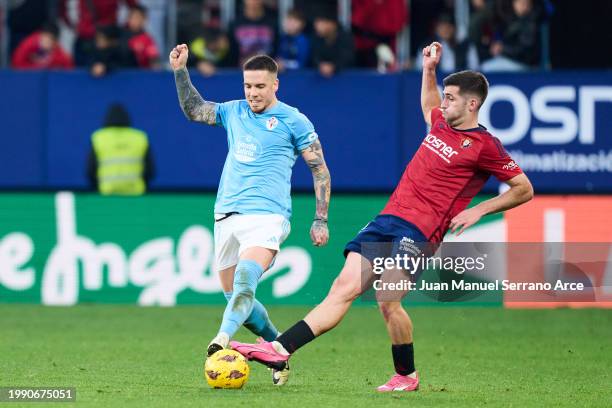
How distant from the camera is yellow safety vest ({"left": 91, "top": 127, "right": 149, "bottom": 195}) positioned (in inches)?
657

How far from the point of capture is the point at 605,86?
1700 cm

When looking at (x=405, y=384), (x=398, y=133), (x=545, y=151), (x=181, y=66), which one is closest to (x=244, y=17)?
(x=398, y=133)

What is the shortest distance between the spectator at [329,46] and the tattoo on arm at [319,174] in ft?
24.6

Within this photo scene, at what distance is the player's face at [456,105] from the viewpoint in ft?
28.6

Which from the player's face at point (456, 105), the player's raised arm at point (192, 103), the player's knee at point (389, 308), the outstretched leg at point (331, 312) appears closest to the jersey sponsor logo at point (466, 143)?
the player's face at point (456, 105)

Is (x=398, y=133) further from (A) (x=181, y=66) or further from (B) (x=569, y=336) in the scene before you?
(A) (x=181, y=66)

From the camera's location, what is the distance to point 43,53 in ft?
58.3

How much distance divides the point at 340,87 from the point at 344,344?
5.79 m

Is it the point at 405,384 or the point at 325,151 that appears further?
the point at 325,151

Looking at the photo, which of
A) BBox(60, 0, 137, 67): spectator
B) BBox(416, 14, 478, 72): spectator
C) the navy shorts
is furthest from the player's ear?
BBox(60, 0, 137, 67): spectator

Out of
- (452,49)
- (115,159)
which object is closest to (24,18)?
(115,159)

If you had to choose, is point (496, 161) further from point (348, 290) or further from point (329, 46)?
point (329, 46)

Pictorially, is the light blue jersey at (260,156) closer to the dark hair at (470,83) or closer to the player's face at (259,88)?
the player's face at (259,88)

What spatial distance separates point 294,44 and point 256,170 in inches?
320
